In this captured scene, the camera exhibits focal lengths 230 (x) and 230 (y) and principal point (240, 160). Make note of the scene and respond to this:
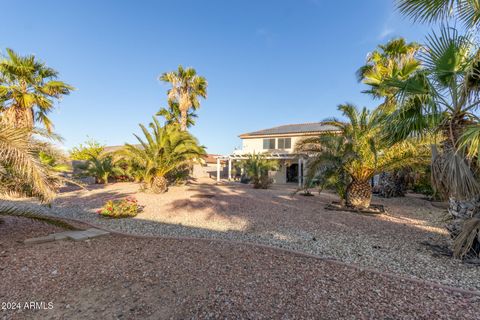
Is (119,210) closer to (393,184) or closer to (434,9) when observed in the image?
(434,9)

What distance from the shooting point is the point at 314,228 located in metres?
6.70

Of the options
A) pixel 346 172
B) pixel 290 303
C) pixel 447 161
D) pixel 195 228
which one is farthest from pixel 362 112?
pixel 290 303

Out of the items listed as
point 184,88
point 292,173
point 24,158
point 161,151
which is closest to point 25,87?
point 161,151

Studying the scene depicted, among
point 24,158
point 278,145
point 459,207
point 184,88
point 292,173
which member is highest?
point 184,88

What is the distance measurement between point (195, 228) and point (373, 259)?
4.40 m

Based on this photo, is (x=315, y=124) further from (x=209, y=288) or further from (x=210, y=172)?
(x=209, y=288)

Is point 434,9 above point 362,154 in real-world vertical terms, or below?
above

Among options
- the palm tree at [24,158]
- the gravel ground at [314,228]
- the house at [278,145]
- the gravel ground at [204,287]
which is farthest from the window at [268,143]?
→ the palm tree at [24,158]

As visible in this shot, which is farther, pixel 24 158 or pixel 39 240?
pixel 39 240

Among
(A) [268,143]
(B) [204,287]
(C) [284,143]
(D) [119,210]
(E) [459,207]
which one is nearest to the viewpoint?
(B) [204,287]

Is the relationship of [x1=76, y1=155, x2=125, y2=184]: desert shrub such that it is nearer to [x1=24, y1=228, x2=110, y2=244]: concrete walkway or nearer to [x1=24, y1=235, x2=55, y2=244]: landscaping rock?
[x1=24, y1=228, x2=110, y2=244]: concrete walkway

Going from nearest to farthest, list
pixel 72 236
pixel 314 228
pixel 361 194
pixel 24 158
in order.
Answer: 1. pixel 24 158
2. pixel 72 236
3. pixel 314 228
4. pixel 361 194

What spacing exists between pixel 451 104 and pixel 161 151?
11.3m

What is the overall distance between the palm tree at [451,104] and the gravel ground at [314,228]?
1.36 meters
